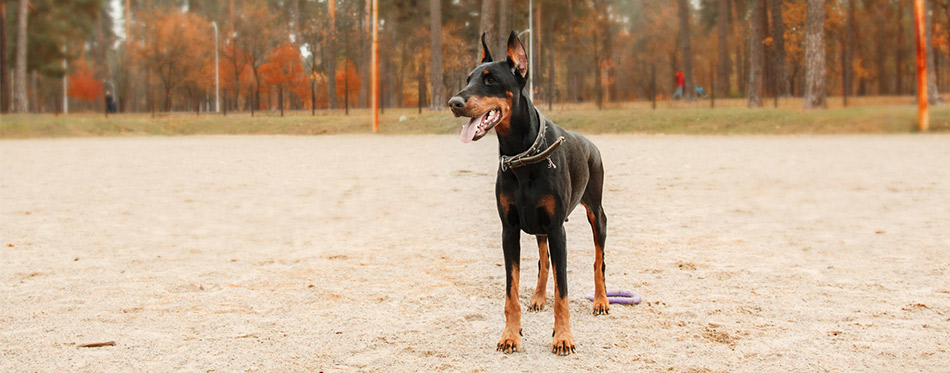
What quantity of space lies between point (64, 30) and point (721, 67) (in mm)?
39791

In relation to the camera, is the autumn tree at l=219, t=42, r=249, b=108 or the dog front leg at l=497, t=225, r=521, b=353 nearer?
the dog front leg at l=497, t=225, r=521, b=353

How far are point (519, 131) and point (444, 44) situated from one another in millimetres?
43658

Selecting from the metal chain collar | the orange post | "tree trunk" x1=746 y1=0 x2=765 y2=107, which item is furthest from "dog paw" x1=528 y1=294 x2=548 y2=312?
"tree trunk" x1=746 y1=0 x2=765 y2=107

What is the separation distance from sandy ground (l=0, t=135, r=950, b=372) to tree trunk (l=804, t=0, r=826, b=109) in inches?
616

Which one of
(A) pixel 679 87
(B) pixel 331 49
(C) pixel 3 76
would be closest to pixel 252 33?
(B) pixel 331 49

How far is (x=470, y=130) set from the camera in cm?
402

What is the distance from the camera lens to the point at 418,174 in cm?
1507

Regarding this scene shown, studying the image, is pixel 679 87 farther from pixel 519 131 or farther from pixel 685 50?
pixel 519 131

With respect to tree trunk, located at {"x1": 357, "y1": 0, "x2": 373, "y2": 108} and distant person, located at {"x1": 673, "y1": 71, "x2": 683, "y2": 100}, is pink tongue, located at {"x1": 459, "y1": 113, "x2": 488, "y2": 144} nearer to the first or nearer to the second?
distant person, located at {"x1": 673, "y1": 71, "x2": 683, "y2": 100}

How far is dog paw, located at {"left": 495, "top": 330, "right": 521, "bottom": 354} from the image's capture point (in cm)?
443

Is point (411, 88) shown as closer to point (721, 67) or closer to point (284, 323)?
point (721, 67)

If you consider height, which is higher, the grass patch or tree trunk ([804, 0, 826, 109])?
tree trunk ([804, 0, 826, 109])

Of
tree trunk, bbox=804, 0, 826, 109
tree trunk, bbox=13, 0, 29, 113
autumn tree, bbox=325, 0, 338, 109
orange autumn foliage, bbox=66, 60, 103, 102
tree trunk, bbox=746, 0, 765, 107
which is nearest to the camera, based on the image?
tree trunk, bbox=804, 0, 826, 109

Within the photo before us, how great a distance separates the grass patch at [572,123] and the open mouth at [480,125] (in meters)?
23.5
